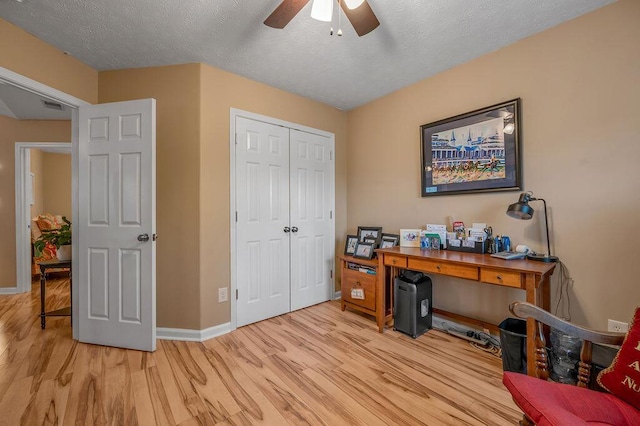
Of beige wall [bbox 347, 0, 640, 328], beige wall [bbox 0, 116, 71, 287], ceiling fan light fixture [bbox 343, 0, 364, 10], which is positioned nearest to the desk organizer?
beige wall [bbox 347, 0, 640, 328]

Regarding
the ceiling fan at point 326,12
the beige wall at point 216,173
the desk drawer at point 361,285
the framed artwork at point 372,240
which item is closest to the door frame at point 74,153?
the beige wall at point 216,173

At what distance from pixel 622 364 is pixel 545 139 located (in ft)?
5.16

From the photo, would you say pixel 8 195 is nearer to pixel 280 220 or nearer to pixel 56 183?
pixel 56 183

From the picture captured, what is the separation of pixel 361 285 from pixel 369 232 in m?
0.65

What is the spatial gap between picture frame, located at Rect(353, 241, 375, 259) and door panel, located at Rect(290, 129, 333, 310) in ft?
1.70

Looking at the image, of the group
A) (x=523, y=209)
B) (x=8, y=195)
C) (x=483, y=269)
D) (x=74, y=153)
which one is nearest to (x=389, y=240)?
(x=483, y=269)

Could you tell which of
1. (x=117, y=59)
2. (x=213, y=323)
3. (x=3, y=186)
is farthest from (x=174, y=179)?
(x=3, y=186)

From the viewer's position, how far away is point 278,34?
1.97m

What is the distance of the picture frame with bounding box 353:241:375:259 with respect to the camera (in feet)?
9.26

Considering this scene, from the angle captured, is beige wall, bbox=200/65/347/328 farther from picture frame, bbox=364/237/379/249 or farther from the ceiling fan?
picture frame, bbox=364/237/379/249

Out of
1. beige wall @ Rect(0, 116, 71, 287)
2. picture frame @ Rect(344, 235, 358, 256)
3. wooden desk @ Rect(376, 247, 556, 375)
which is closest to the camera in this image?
wooden desk @ Rect(376, 247, 556, 375)

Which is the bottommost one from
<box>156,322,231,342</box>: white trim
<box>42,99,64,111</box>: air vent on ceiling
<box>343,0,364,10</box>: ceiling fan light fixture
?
<box>156,322,231,342</box>: white trim

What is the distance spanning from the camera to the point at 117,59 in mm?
2287

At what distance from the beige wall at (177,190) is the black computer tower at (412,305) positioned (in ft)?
5.96
